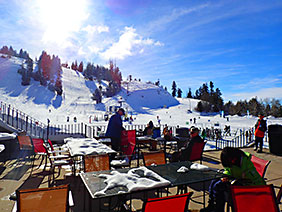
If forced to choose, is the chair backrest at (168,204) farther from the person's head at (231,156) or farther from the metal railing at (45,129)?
the metal railing at (45,129)

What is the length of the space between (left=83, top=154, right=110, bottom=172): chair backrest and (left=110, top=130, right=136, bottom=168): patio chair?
3.05ft

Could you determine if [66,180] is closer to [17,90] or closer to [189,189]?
[189,189]

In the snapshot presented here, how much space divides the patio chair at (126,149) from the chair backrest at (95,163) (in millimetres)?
931

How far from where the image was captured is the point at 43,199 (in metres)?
1.86

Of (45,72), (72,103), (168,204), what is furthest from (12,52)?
(168,204)

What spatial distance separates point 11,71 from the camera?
2425 inches

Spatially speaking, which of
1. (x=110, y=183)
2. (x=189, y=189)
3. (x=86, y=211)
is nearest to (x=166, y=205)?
(x=110, y=183)

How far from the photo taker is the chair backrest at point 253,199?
75.3 inches

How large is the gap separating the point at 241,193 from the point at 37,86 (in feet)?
196

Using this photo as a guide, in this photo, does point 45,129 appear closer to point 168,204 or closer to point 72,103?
point 168,204

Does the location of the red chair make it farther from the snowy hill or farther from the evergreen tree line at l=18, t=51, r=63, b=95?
the evergreen tree line at l=18, t=51, r=63, b=95

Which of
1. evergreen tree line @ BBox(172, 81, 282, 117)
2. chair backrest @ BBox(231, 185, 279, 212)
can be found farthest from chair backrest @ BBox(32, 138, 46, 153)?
evergreen tree line @ BBox(172, 81, 282, 117)

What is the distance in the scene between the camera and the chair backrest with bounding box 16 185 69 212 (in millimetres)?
1803

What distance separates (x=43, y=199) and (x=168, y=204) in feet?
3.67
